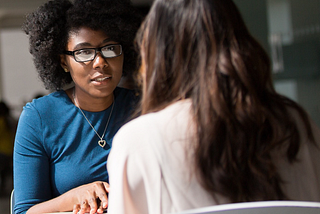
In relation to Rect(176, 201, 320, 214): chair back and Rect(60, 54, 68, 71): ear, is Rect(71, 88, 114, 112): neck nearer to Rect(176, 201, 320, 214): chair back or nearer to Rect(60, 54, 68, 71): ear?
Rect(60, 54, 68, 71): ear

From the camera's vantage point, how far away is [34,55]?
6.18 feet

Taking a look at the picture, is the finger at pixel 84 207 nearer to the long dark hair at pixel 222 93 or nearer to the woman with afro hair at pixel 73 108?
the woman with afro hair at pixel 73 108

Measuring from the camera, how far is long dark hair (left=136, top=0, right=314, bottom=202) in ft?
2.86

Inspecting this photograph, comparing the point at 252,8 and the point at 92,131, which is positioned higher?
the point at 252,8

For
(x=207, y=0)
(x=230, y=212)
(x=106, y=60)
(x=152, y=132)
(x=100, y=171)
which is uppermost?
(x=207, y=0)

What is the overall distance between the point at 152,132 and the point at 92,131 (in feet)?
2.88

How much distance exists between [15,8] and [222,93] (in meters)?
7.88

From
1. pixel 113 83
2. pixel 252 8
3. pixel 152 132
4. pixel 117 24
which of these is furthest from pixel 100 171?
pixel 252 8

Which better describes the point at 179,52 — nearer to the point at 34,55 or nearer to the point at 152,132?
the point at 152,132

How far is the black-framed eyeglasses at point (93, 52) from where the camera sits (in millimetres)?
1644

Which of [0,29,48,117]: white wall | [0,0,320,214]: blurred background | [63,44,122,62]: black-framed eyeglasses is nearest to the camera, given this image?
[63,44,122,62]: black-framed eyeglasses

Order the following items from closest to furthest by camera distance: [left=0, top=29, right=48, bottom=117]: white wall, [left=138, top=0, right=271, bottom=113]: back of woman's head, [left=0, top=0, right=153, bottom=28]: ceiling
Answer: [left=138, top=0, right=271, bottom=113]: back of woman's head < [left=0, top=0, right=153, bottom=28]: ceiling < [left=0, top=29, right=48, bottom=117]: white wall

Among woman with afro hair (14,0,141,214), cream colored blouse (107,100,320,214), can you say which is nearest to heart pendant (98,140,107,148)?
woman with afro hair (14,0,141,214)

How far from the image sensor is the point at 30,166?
61.4 inches
